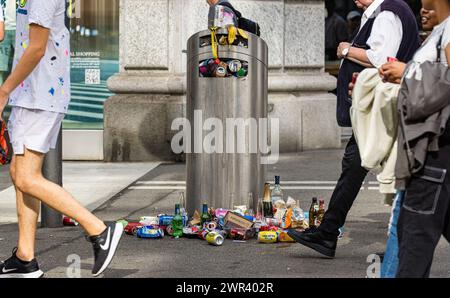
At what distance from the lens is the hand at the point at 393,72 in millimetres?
4785

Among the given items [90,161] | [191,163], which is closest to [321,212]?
[191,163]

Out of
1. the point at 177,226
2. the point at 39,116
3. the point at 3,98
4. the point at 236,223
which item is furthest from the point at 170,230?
the point at 3,98

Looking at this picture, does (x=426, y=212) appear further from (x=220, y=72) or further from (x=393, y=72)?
(x=220, y=72)

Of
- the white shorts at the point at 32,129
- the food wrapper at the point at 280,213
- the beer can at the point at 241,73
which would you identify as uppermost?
the beer can at the point at 241,73

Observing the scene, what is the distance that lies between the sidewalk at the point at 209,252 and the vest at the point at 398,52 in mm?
910

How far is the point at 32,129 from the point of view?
6148 mm

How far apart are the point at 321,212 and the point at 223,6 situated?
1935mm

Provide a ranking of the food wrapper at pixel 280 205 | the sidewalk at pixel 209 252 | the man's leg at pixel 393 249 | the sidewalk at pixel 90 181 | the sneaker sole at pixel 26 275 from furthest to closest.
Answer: the sidewalk at pixel 90 181, the food wrapper at pixel 280 205, the sidewalk at pixel 209 252, the sneaker sole at pixel 26 275, the man's leg at pixel 393 249

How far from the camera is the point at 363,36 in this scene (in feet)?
23.1

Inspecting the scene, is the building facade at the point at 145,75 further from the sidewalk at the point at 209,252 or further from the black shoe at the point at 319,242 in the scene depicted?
the black shoe at the point at 319,242

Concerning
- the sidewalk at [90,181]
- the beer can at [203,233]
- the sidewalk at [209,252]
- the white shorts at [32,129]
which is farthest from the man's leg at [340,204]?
the sidewalk at [90,181]

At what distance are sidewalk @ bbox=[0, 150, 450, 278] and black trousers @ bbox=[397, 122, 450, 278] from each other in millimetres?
2027

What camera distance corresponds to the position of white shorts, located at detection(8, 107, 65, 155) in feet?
20.2

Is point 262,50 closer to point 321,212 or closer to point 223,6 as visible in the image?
point 223,6
